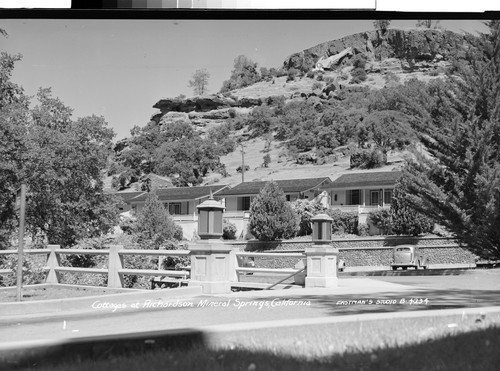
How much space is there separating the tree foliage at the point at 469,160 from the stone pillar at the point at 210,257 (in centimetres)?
174

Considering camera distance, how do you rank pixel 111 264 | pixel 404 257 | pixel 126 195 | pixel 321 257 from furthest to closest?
1. pixel 404 257
2. pixel 321 257
3. pixel 111 264
4. pixel 126 195

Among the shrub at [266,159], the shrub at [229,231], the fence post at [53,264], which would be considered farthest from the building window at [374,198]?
the fence post at [53,264]

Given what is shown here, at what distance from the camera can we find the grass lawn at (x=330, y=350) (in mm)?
4352

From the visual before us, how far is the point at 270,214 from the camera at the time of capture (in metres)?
6.25

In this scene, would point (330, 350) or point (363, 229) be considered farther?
point (363, 229)

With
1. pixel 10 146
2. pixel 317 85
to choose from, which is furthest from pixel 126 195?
pixel 317 85

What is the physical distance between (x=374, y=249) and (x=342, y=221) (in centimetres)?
38

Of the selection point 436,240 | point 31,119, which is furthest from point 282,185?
point 31,119

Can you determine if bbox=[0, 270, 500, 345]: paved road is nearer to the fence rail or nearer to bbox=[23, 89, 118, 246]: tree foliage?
the fence rail

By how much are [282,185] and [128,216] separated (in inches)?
51.5

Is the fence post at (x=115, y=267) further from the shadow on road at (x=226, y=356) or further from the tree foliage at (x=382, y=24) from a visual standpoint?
the tree foliage at (x=382, y=24)

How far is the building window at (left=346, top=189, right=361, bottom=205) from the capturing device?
19.6 ft

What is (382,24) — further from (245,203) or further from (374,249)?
(374,249)

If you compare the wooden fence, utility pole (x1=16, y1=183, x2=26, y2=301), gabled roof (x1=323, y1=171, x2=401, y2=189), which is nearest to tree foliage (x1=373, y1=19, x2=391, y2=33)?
gabled roof (x1=323, y1=171, x2=401, y2=189)
